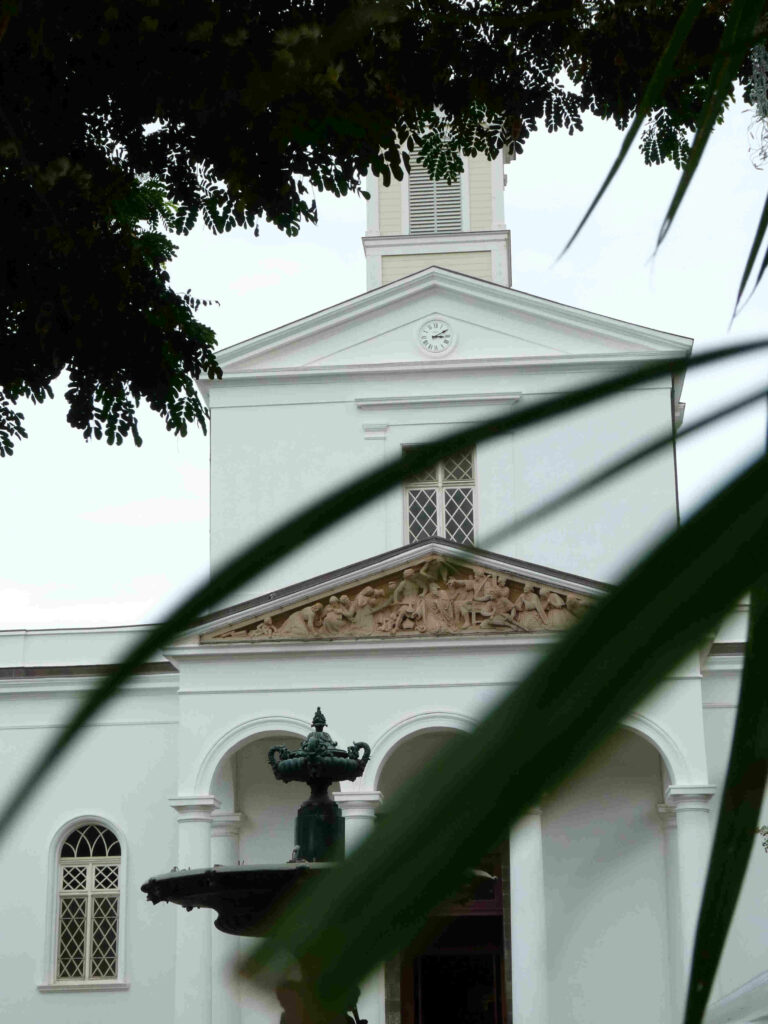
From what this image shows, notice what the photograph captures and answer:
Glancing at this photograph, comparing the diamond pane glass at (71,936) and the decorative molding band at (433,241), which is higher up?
the decorative molding band at (433,241)

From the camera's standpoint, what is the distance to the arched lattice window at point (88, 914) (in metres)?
19.4

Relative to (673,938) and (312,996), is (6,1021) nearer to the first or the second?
(673,938)

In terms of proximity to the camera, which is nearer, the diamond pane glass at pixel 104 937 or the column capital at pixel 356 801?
the column capital at pixel 356 801

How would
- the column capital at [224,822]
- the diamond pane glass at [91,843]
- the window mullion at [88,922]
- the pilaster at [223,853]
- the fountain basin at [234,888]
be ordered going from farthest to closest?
1. the diamond pane glass at [91,843]
2. the window mullion at [88,922]
3. the column capital at [224,822]
4. the pilaster at [223,853]
5. the fountain basin at [234,888]

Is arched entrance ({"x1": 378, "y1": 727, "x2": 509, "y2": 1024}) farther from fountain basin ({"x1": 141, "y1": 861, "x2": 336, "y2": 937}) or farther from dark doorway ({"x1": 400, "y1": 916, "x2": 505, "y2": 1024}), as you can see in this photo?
fountain basin ({"x1": 141, "y1": 861, "x2": 336, "y2": 937})

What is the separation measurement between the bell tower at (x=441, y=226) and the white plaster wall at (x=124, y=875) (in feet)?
27.8

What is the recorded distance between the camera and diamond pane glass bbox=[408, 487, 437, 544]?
831 inches

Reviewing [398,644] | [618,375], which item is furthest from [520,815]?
[398,644]

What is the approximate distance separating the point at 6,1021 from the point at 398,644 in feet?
22.5

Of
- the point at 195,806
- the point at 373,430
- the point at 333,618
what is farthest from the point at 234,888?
the point at 373,430

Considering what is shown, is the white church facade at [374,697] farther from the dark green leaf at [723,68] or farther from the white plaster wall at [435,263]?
the dark green leaf at [723,68]

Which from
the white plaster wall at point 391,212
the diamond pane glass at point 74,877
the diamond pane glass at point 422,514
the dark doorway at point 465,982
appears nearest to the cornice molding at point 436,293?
the diamond pane glass at point 422,514

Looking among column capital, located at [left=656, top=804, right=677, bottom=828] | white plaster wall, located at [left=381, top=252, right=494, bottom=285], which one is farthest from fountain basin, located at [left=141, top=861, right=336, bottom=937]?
white plaster wall, located at [left=381, top=252, right=494, bottom=285]

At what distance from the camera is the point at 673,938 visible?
728 inches
